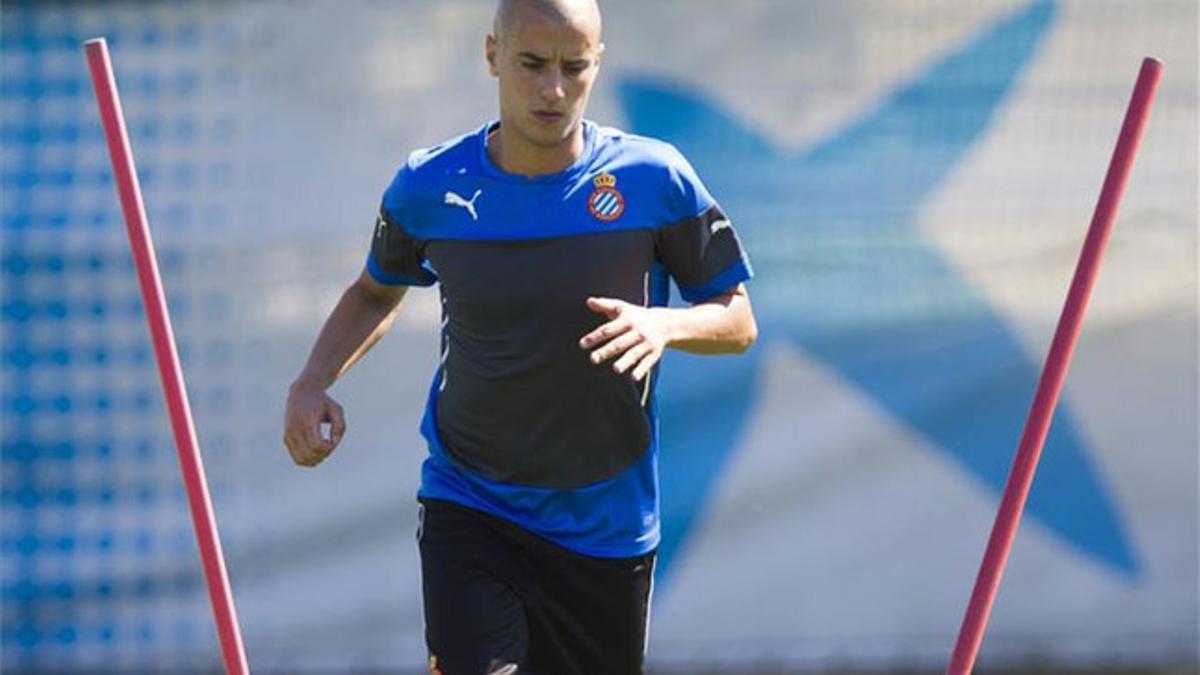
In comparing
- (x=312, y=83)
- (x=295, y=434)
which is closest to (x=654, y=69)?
(x=312, y=83)

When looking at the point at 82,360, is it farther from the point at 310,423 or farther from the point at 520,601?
the point at 520,601

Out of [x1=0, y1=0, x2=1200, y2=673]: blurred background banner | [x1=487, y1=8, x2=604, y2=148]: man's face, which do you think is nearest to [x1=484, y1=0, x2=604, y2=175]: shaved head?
[x1=487, y1=8, x2=604, y2=148]: man's face

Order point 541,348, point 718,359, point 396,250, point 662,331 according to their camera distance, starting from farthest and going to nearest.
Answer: point 718,359 → point 396,250 → point 541,348 → point 662,331

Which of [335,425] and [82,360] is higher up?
[335,425]

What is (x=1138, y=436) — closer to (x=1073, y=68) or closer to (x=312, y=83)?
(x=1073, y=68)

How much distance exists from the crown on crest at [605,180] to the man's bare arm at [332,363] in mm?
610

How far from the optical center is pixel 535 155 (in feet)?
15.9

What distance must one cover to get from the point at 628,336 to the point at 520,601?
0.85 metres

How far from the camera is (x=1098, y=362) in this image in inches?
294

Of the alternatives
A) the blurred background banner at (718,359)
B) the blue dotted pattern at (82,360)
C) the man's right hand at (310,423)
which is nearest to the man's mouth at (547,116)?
the man's right hand at (310,423)

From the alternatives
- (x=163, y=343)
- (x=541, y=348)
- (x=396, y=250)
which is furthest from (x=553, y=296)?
(x=163, y=343)

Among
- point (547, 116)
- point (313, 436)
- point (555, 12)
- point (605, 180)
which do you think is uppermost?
point (555, 12)

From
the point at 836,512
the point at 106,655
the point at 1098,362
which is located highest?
the point at 1098,362

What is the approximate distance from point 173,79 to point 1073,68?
2987 mm
